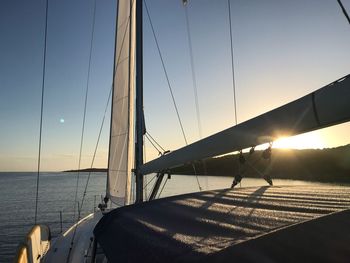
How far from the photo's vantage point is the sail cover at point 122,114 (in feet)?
34.3

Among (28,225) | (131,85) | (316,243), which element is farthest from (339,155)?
(316,243)

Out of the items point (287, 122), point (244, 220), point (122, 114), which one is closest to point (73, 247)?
point (122, 114)

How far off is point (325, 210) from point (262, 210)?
0.55 meters

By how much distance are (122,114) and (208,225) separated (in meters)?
8.62

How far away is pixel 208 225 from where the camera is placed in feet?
9.43

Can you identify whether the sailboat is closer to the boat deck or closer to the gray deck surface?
the gray deck surface

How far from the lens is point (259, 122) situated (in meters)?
3.70

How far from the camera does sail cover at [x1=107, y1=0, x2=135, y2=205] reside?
10.4 meters

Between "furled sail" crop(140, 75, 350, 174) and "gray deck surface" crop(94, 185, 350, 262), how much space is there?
25.8 inches

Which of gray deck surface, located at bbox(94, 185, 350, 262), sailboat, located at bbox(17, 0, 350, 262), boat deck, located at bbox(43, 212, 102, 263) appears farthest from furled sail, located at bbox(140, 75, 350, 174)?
boat deck, located at bbox(43, 212, 102, 263)

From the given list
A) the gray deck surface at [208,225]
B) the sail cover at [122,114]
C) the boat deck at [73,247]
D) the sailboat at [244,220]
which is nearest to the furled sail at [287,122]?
the sailboat at [244,220]

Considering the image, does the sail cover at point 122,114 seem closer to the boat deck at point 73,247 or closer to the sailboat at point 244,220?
the boat deck at point 73,247

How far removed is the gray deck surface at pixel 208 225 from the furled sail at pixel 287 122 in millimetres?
655

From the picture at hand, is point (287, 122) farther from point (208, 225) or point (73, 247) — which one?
point (73, 247)
